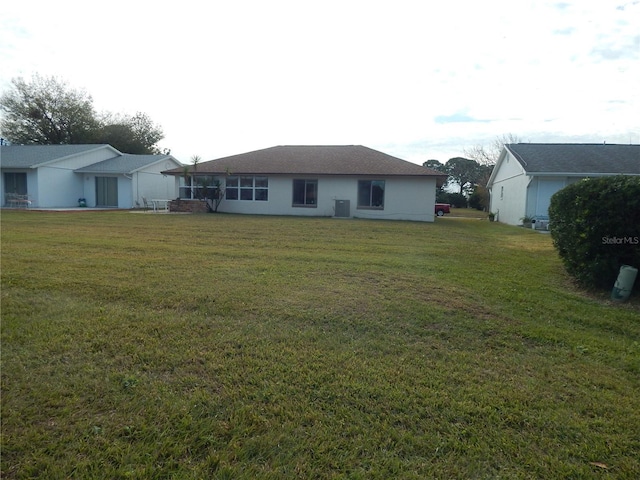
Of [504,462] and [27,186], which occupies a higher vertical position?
[27,186]

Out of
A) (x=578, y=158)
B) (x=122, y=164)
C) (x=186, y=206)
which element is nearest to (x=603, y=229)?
(x=578, y=158)

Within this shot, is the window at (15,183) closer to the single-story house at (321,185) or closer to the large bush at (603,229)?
the single-story house at (321,185)

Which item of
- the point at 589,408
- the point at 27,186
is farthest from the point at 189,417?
the point at 27,186

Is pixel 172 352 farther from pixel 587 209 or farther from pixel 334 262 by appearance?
pixel 587 209

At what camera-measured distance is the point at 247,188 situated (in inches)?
830

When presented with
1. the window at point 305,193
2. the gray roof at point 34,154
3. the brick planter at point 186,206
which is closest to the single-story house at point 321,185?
the window at point 305,193

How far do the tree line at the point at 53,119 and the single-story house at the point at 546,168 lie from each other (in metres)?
36.9

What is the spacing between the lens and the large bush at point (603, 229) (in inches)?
211

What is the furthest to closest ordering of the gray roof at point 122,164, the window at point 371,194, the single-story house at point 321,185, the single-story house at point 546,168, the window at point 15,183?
1. the gray roof at point 122,164
2. the window at point 15,183
3. the window at point 371,194
4. the single-story house at point 321,185
5. the single-story house at point 546,168

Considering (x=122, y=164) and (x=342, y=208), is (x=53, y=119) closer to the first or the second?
(x=122, y=164)

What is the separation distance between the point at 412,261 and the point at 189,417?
567 cm

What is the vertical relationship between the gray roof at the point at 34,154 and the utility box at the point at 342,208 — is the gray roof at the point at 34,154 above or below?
above

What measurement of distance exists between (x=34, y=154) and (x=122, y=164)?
5212 millimetres

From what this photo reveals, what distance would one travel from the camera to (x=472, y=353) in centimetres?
343
